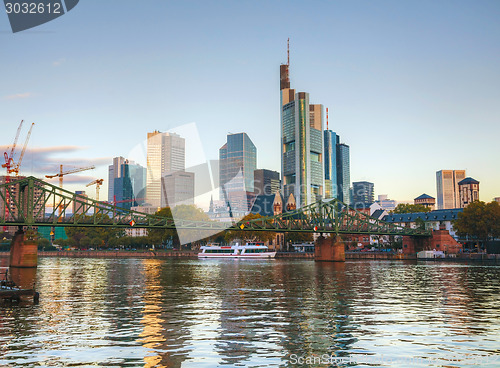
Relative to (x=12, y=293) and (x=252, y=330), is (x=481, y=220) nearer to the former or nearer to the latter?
(x=252, y=330)

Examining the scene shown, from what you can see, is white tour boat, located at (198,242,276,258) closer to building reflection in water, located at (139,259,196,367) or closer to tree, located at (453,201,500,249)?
tree, located at (453,201,500,249)

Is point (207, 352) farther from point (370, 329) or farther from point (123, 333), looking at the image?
point (370, 329)

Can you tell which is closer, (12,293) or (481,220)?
(12,293)

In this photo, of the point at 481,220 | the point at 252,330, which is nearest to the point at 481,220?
the point at 481,220

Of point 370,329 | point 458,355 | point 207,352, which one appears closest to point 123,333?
point 207,352

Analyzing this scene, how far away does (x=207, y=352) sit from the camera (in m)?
22.9

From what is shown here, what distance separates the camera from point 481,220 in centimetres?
14825

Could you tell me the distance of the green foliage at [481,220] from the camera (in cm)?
14712

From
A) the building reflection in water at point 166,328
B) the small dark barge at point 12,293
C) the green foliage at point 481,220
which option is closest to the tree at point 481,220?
the green foliage at point 481,220

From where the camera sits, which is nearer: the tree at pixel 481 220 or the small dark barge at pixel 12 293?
the small dark barge at pixel 12 293

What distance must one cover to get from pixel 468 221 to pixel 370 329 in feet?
447

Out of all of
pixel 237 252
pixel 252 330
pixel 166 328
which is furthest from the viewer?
pixel 237 252

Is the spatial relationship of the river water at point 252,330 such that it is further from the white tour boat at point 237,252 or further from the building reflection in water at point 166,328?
the white tour boat at point 237,252

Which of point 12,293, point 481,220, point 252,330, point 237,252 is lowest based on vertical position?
point 237,252
